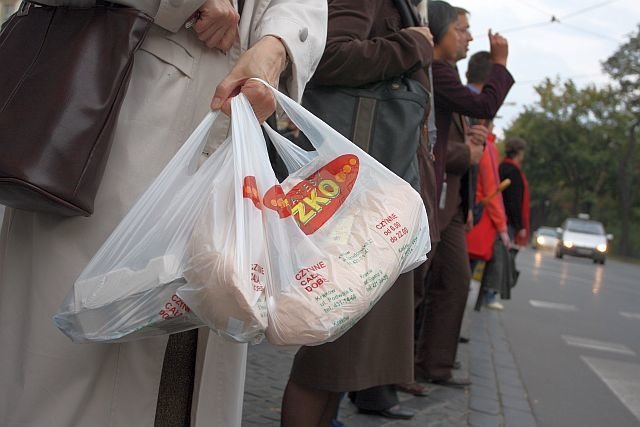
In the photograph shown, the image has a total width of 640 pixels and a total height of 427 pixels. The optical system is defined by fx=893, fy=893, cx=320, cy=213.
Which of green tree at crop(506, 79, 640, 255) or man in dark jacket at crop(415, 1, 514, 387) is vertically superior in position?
green tree at crop(506, 79, 640, 255)

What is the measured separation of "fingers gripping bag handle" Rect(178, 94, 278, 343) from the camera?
62.6 inches

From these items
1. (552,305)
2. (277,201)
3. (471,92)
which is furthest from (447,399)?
(552,305)

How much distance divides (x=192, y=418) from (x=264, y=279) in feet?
1.71

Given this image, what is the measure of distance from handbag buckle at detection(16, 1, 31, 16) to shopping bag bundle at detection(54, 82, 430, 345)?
0.44m

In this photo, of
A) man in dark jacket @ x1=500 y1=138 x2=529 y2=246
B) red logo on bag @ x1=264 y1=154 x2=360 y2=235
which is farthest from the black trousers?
man in dark jacket @ x1=500 y1=138 x2=529 y2=246

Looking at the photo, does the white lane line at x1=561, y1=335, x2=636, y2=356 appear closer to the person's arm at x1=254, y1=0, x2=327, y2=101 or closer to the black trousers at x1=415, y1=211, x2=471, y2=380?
the black trousers at x1=415, y1=211, x2=471, y2=380

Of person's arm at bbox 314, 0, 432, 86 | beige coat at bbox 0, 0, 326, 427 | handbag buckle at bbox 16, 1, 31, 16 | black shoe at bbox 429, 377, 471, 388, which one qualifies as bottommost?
black shoe at bbox 429, 377, 471, 388

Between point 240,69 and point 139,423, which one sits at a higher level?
point 240,69

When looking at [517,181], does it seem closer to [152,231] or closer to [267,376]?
[267,376]

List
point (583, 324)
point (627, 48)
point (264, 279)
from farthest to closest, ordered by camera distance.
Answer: point (627, 48) < point (583, 324) < point (264, 279)

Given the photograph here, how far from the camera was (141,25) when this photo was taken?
1.81 metres

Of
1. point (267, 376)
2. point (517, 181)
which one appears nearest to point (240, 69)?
point (267, 376)

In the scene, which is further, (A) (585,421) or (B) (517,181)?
(B) (517,181)

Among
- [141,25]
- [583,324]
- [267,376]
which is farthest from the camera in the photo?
[583,324]
